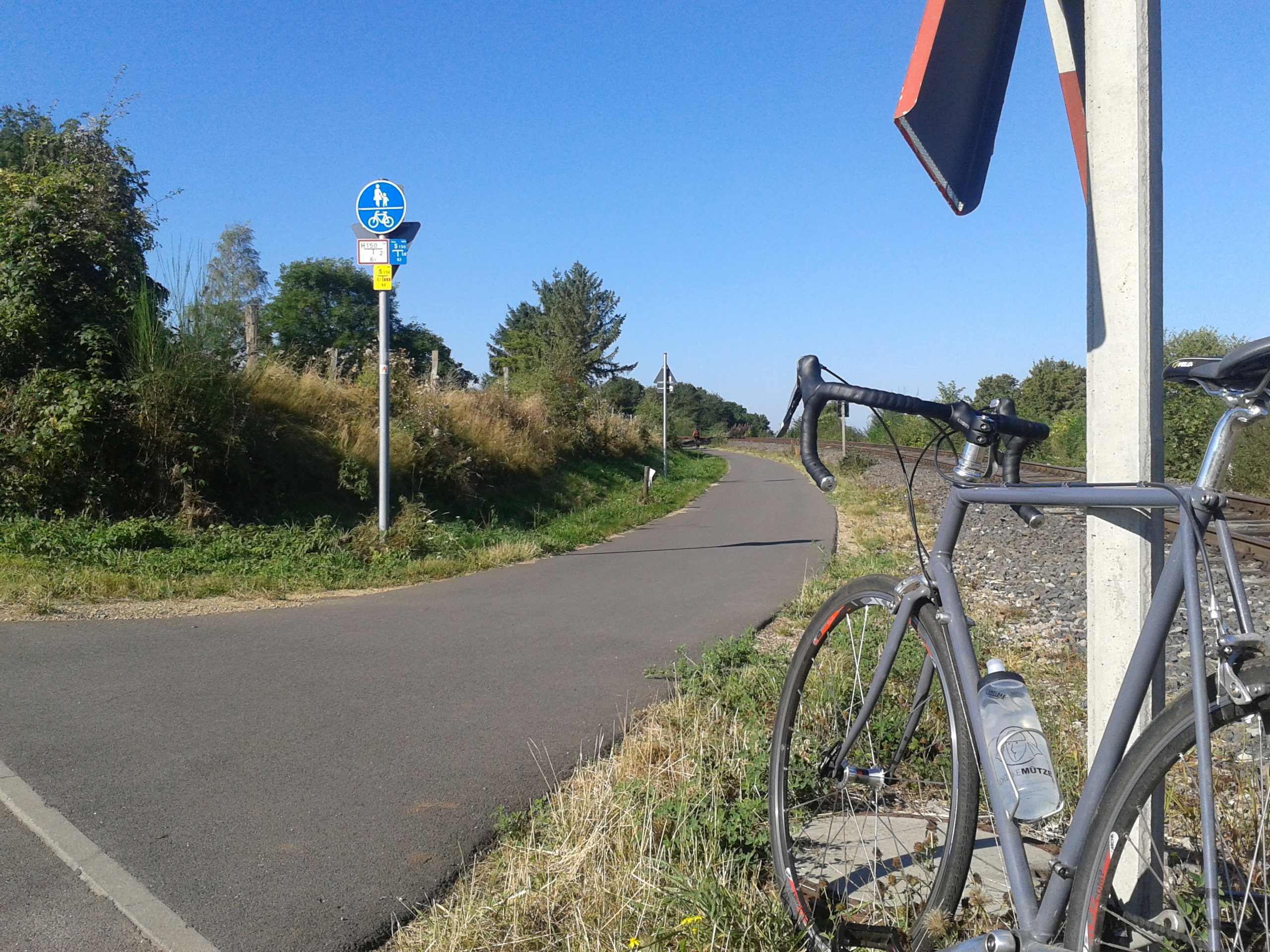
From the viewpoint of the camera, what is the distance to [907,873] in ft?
9.21

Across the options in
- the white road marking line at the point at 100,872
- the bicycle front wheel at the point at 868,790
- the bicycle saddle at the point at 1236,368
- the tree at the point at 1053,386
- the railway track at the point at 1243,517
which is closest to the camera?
the bicycle saddle at the point at 1236,368

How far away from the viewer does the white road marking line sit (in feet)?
9.51

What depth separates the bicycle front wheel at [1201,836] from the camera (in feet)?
5.31

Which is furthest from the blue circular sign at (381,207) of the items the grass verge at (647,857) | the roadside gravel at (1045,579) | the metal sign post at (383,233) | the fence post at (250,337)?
the grass verge at (647,857)

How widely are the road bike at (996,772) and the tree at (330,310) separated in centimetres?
7442

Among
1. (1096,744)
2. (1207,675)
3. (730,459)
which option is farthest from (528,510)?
(730,459)

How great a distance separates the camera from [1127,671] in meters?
1.96

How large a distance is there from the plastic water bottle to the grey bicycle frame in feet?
0.06

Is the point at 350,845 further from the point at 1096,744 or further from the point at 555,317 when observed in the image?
the point at 555,317

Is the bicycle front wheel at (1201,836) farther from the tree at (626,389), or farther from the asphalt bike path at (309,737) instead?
the tree at (626,389)

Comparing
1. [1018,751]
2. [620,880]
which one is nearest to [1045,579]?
[620,880]

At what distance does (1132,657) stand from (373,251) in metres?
10.9

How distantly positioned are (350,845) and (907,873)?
77.8 inches

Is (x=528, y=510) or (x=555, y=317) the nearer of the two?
(x=528, y=510)
